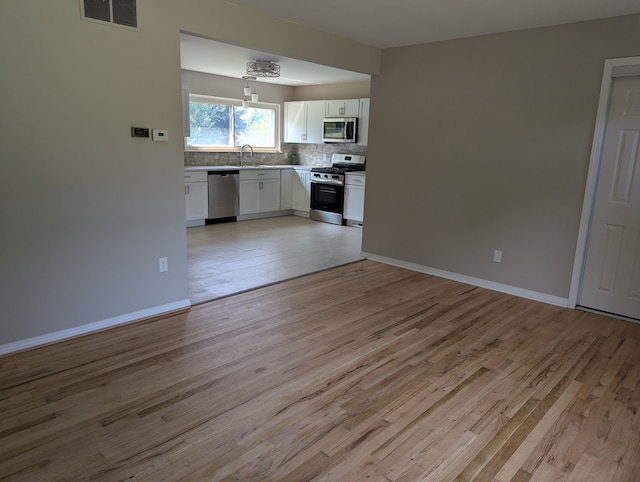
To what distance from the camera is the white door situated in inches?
141

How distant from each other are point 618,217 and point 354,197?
13.8ft

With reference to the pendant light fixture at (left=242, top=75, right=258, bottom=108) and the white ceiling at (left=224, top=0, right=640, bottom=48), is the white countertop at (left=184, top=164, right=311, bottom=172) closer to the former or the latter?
the pendant light fixture at (left=242, top=75, right=258, bottom=108)

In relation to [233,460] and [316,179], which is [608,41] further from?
[316,179]

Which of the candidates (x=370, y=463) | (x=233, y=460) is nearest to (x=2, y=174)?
(x=233, y=460)

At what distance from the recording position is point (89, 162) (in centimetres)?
300

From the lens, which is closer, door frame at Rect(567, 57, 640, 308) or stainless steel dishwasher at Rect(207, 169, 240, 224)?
door frame at Rect(567, 57, 640, 308)

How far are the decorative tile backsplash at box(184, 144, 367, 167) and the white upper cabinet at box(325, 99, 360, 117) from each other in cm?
62

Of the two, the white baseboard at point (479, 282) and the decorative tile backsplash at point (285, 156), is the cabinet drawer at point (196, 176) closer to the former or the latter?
the decorative tile backsplash at point (285, 156)

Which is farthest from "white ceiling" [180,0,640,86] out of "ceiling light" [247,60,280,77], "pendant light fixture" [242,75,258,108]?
"pendant light fixture" [242,75,258,108]

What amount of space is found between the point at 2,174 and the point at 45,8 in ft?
3.43

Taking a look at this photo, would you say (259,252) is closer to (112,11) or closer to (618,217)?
(112,11)

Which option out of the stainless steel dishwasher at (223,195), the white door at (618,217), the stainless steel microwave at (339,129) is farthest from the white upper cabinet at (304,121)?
the white door at (618,217)

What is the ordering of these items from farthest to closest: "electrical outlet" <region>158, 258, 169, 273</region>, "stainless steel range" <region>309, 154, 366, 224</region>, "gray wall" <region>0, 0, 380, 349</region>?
1. "stainless steel range" <region>309, 154, 366, 224</region>
2. "electrical outlet" <region>158, 258, 169, 273</region>
3. "gray wall" <region>0, 0, 380, 349</region>

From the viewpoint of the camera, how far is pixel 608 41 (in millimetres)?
3543
